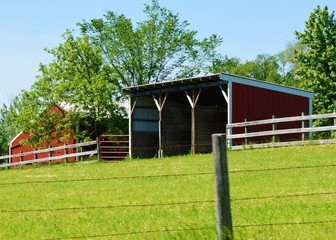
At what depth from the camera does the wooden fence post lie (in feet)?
18.0

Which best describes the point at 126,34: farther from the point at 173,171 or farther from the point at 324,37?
the point at 173,171

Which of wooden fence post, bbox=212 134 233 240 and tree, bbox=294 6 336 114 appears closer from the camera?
wooden fence post, bbox=212 134 233 240

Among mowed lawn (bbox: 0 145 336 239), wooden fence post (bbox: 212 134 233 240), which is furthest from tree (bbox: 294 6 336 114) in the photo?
wooden fence post (bbox: 212 134 233 240)

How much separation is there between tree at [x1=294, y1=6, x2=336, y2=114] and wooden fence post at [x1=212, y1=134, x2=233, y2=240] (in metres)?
37.3

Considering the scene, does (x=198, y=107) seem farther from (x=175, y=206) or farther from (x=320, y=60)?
(x=175, y=206)

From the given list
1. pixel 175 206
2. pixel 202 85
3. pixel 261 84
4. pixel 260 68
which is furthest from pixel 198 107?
pixel 260 68

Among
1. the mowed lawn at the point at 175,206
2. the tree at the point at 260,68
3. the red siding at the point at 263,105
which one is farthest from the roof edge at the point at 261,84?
the tree at the point at 260,68

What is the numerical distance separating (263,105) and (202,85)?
322 centimetres

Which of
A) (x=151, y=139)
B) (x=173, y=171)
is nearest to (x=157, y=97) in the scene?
(x=151, y=139)

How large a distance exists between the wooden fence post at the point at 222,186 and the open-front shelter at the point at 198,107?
19.4 m

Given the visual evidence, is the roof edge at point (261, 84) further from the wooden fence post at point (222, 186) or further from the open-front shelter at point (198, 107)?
the wooden fence post at point (222, 186)

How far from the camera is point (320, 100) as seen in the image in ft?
139

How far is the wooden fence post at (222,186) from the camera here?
5.48 meters

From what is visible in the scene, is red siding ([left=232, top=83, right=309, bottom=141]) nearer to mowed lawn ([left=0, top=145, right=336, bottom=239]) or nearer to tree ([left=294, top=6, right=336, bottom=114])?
mowed lawn ([left=0, top=145, right=336, bottom=239])
